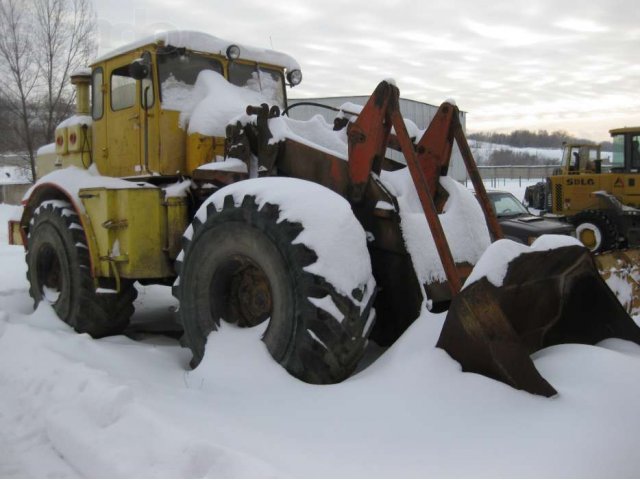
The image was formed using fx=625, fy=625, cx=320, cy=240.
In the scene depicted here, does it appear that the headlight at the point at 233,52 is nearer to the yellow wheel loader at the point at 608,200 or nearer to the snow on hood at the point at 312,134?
the snow on hood at the point at 312,134

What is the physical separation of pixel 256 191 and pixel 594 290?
7.66 feet

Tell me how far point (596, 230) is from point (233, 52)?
11243 mm

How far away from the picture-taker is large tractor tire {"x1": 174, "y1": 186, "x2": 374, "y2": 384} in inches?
144

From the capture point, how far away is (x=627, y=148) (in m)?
15.3

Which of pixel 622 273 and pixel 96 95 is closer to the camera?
pixel 96 95

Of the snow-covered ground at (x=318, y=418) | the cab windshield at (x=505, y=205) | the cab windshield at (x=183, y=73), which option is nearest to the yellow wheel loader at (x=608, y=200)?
the cab windshield at (x=505, y=205)

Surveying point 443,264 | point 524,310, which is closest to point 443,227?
point 443,264

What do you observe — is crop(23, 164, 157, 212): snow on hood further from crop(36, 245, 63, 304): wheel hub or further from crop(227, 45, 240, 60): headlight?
crop(227, 45, 240, 60): headlight

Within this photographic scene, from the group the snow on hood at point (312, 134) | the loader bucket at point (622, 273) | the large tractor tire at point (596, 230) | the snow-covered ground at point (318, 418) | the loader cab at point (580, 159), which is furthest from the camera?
the loader cab at point (580, 159)

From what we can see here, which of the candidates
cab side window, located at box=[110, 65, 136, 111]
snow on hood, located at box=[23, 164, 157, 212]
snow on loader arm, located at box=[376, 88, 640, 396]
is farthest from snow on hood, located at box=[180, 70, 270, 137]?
snow on loader arm, located at box=[376, 88, 640, 396]

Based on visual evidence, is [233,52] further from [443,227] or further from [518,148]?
[518,148]

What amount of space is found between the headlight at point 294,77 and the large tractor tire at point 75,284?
8.56 feet

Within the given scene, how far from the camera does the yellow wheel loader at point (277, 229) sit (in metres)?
3.70

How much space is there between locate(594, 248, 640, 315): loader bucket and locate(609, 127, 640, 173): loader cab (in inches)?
360
